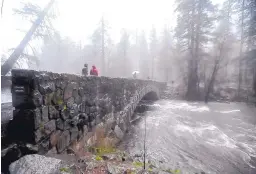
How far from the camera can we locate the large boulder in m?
2.38

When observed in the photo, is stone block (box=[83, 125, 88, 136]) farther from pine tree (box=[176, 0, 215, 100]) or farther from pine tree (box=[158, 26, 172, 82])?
pine tree (box=[158, 26, 172, 82])

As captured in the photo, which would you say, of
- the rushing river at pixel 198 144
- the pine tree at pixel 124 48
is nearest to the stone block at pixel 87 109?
the rushing river at pixel 198 144

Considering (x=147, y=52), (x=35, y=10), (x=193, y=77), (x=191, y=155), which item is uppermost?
(x=147, y=52)

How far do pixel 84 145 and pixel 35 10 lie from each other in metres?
12.9

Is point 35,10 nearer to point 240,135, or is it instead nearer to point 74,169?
point 74,169

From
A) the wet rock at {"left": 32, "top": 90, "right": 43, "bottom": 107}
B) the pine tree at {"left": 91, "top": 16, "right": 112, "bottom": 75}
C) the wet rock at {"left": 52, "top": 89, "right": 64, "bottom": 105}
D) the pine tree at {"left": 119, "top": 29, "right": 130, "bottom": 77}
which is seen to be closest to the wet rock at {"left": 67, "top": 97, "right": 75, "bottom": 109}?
the wet rock at {"left": 52, "top": 89, "right": 64, "bottom": 105}

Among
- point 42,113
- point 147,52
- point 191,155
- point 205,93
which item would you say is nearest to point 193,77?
point 205,93

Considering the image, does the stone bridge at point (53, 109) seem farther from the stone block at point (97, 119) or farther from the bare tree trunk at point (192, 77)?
the bare tree trunk at point (192, 77)

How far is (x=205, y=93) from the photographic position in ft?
71.4

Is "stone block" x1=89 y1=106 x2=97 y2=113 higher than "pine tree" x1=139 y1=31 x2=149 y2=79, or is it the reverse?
"pine tree" x1=139 y1=31 x2=149 y2=79

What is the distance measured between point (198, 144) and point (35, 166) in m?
6.81

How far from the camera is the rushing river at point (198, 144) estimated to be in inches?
224

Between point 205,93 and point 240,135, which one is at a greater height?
point 205,93

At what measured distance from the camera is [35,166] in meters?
2.50
